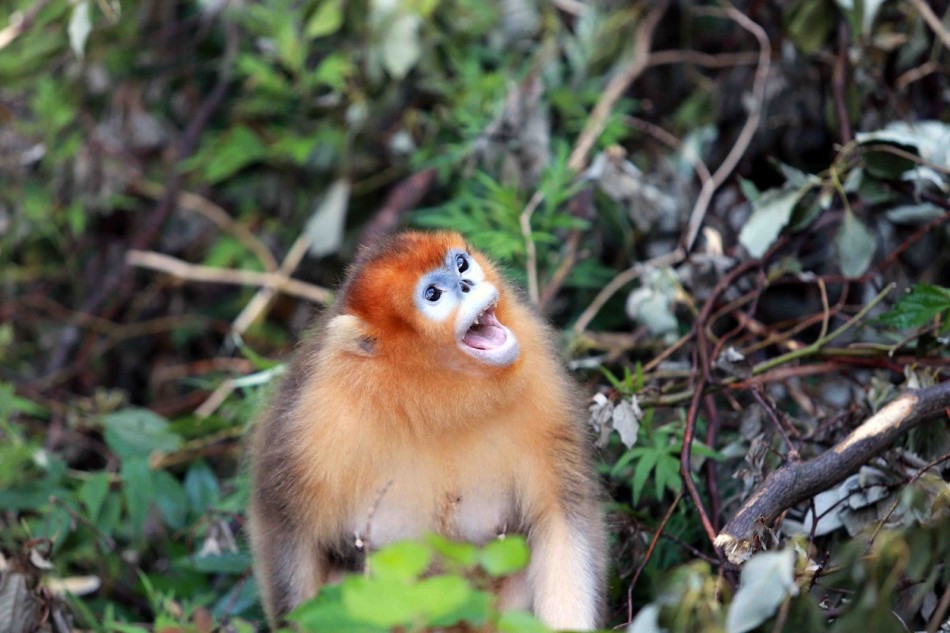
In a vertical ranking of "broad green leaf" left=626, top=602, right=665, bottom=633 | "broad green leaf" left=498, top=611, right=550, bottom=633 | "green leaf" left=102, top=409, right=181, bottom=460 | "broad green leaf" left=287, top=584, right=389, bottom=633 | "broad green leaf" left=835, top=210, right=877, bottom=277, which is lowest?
"green leaf" left=102, top=409, right=181, bottom=460

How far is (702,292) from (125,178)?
3032mm

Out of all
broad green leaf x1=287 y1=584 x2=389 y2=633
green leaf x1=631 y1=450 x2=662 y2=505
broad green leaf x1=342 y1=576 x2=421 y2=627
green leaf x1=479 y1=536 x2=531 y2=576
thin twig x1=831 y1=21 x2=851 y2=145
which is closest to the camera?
broad green leaf x1=342 y1=576 x2=421 y2=627

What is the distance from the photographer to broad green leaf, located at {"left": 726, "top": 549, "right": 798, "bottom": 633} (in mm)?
1965

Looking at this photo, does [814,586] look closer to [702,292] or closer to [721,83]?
[702,292]

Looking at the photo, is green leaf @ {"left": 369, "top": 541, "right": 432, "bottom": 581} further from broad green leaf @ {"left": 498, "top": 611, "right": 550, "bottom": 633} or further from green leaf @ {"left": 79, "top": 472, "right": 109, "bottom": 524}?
green leaf @ {"left": 79, "top": 472, "right": 109, "bottom": 524}

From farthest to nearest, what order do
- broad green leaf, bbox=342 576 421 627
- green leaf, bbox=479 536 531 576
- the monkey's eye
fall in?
1. the monkey's eye
2. green leaf, bbox=479 536 531 576
3. broad green leaf, bbox=342 576 421 627

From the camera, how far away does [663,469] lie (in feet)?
9.99

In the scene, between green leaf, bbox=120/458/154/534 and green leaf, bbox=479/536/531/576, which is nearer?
green leaf, bbox=479/536/531/576

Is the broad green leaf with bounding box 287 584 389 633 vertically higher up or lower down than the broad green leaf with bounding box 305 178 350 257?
higher up

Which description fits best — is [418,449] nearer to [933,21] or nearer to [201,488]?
[201,488]

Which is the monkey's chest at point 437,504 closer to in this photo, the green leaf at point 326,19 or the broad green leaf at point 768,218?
the broad green leaf at point 768,218

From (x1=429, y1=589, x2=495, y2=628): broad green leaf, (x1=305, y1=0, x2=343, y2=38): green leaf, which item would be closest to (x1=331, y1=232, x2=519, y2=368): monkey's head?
(x1=429, y1=589, x2=495, y2=628): broad green leaf

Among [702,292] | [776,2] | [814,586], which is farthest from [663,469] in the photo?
[776,2]

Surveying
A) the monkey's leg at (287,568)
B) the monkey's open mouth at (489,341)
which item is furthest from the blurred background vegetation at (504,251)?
the monkey's open mouth at (489,341)
